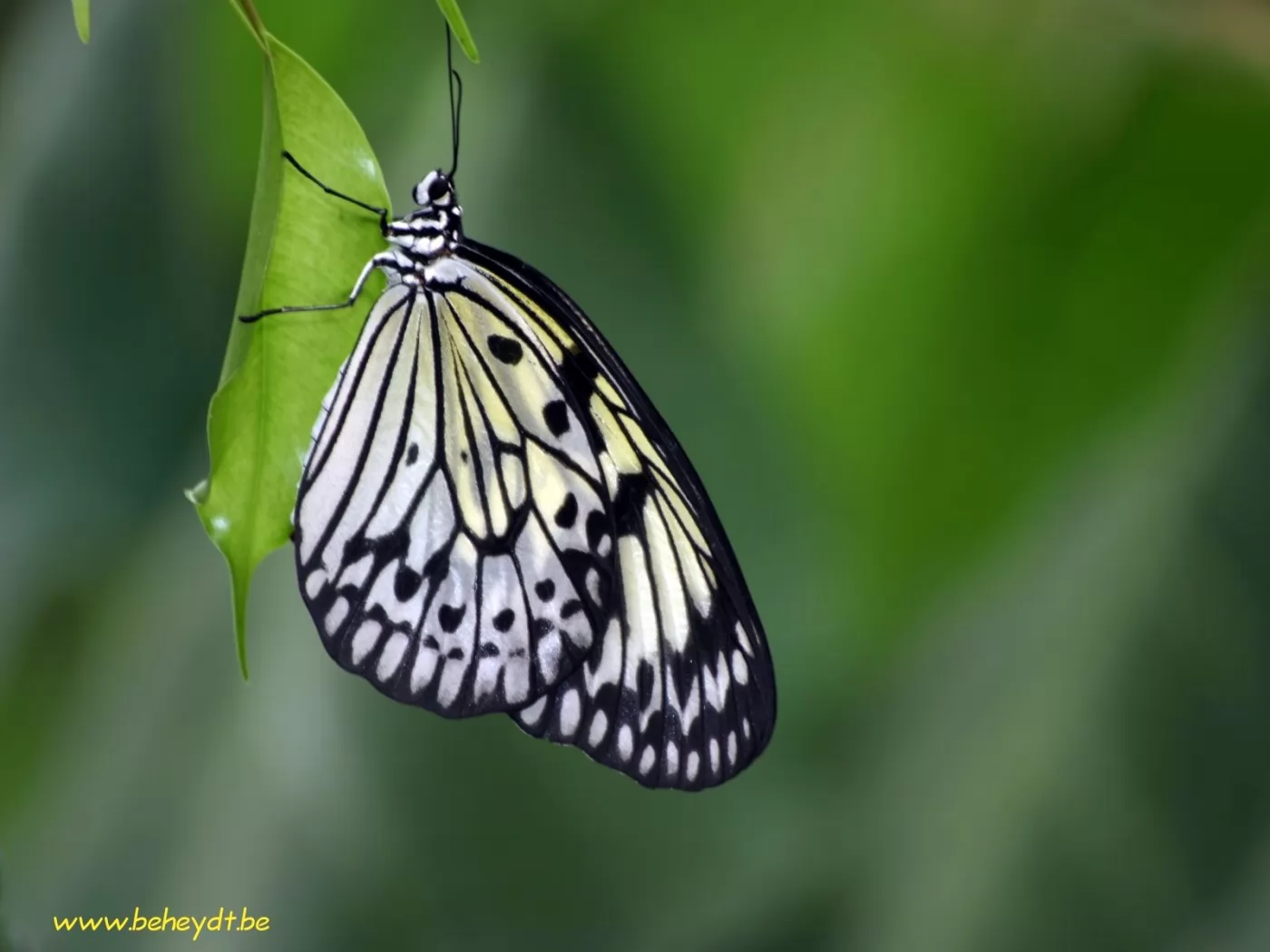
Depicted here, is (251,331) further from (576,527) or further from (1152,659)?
(1152,659)

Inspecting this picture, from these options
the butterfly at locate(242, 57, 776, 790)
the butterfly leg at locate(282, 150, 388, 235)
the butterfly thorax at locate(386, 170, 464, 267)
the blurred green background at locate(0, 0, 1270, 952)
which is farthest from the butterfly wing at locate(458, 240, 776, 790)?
the blurred green background at locate(0, 0, 1270, 952)

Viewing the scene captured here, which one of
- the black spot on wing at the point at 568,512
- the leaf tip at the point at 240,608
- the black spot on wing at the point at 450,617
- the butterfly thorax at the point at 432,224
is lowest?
the black spot on wing at the point at 450,617

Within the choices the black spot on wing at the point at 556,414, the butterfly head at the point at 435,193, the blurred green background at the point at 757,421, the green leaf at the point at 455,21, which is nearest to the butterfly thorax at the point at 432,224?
the butterfly head at the point at 435,193

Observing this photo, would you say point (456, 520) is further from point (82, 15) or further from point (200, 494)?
point (82, 15)

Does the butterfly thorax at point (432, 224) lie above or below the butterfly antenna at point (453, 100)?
below

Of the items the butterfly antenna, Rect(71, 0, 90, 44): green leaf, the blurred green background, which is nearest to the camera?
Rect(71, 0, 90, 44): green leaf

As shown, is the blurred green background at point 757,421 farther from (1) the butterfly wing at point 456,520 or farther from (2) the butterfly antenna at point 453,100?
(1) the butterfly wing at point 456,520

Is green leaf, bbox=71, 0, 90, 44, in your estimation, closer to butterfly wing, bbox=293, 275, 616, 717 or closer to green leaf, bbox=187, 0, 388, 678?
green leaf, bbox=187, 0, 388, 678

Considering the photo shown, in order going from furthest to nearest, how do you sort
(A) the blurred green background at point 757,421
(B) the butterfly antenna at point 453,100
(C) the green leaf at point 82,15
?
(A) the blurred green background at point 757,421 < (B) the butterfly antenna at point 453,100 < (C) the green leaf at point 82,15

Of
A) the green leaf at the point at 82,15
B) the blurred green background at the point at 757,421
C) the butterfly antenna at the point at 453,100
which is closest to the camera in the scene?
the green leaf at the point at 82,15
